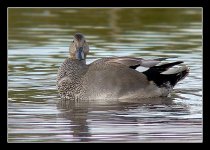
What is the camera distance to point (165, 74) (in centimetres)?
1183

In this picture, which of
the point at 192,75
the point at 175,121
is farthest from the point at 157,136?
the point at 192,75

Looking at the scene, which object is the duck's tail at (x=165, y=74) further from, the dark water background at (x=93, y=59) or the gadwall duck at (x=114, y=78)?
the dark water background at (x=93, y=59)

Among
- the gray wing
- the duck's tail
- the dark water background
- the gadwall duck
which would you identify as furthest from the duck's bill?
the duck's tail

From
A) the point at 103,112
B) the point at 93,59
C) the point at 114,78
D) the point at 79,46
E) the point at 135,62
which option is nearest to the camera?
the point at 103,112

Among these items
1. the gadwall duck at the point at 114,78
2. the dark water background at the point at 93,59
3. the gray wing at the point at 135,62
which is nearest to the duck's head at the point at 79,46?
the gadwall duck at the point at 114,78

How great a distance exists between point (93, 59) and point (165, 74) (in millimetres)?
3025

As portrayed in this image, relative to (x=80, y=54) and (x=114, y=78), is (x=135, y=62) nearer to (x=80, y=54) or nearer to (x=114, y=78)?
(x=114, y=78)

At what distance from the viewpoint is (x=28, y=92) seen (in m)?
12.0

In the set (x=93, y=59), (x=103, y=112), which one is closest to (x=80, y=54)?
(x=103, y=112)

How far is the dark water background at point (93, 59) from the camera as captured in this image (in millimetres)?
9578

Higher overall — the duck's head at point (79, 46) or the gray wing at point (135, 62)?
the duck's head at point (79, 46)

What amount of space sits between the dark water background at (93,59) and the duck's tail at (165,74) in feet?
0.78

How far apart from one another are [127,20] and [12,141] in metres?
11.2

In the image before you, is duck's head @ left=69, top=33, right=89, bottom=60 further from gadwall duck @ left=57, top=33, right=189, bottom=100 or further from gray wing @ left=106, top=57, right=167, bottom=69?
gray wing @ left=106, top=57, right=167, bottom=69
